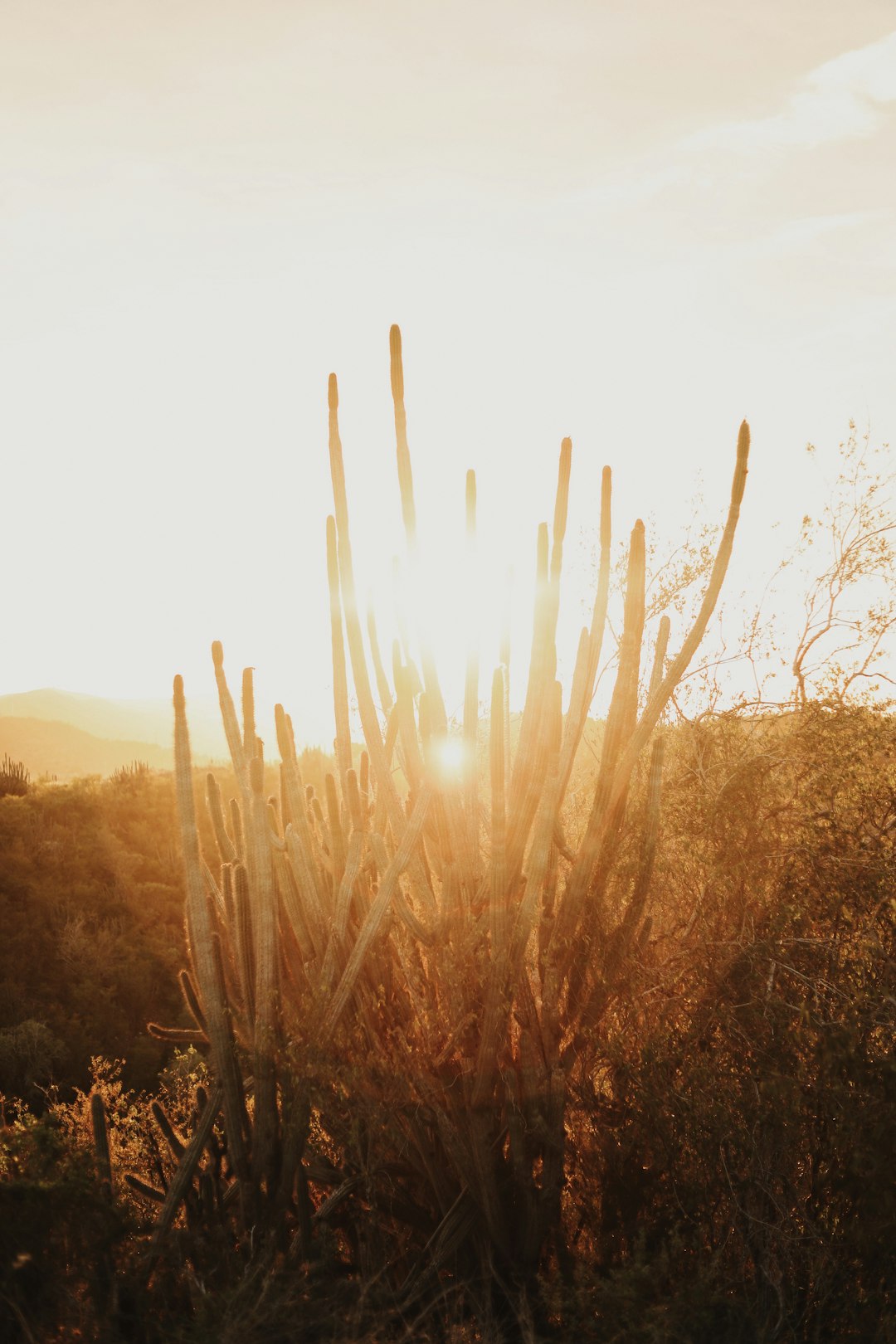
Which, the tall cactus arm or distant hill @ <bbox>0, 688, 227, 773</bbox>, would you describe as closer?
the tall cactus arm

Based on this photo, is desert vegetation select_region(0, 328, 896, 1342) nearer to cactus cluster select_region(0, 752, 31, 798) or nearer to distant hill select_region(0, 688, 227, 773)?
cactus cluster select_region(0, 752, 31, 798)

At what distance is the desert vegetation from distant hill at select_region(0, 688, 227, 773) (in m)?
94.9

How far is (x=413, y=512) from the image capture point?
5035mm

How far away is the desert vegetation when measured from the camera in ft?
13.7

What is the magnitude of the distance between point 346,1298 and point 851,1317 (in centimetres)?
210

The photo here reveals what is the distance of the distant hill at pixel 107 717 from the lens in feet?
353

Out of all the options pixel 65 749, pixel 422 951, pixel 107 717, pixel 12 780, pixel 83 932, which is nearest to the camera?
pixel 422 951

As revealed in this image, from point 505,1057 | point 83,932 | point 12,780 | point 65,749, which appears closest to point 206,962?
point 505,1057

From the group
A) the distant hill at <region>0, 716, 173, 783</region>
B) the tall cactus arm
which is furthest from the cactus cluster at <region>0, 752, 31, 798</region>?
the distant hill at <region>0, 716, 173, 783</region>

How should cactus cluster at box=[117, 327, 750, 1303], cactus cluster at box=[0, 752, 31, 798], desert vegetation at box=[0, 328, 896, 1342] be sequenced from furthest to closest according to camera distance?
cactus cluster at box=[0, 752, 31, 798] < cactus cluster at box=[117, 327, 750, 1303] < desert vegetation at box=[0, 328, 896, 1342]

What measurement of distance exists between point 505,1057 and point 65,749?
70496mm

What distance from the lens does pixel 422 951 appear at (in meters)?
5.21

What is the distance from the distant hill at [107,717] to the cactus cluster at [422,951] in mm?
94799

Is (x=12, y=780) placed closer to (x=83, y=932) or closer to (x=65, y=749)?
(x=83, y=932)
